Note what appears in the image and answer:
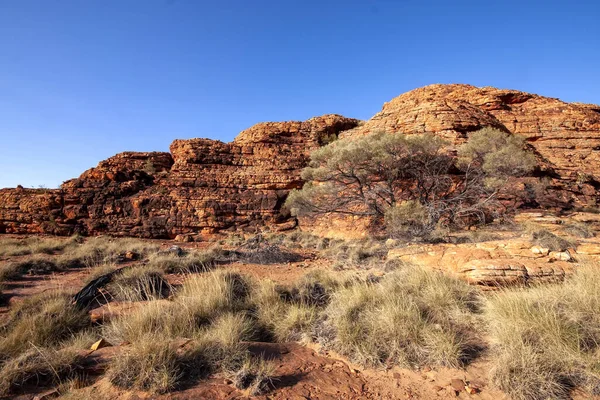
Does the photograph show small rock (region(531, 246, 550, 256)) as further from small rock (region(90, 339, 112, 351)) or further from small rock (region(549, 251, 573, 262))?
small rock (region(90, 339, 112, 351))

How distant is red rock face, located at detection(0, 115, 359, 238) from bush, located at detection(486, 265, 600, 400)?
15.4m

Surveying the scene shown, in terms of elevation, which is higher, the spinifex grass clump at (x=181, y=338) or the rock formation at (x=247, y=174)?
the rock formation at (x=247, y=174)

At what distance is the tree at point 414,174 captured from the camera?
1331 cm

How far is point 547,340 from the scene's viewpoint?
2764mm

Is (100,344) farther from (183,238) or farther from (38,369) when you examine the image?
(183,238)

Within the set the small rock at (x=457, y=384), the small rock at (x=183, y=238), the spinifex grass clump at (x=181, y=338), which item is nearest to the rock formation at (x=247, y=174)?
the small rock at (x=183, y=238)

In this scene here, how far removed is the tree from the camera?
13312 mm

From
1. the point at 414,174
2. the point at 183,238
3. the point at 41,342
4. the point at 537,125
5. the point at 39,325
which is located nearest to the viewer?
the point at 41,342

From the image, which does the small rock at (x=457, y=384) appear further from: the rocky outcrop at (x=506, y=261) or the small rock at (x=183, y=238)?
the small rock at (x=183, y=238)

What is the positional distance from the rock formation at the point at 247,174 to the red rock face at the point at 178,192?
7 centimetres

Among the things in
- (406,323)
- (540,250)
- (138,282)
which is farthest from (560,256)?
(138,282)

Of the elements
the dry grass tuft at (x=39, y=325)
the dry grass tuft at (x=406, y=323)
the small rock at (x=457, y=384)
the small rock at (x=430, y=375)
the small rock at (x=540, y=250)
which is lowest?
the small rock at (x=457, y=384)

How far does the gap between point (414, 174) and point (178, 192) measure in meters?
15.1

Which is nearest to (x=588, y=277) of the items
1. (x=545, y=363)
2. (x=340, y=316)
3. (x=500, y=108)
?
(x=545, y=363)
